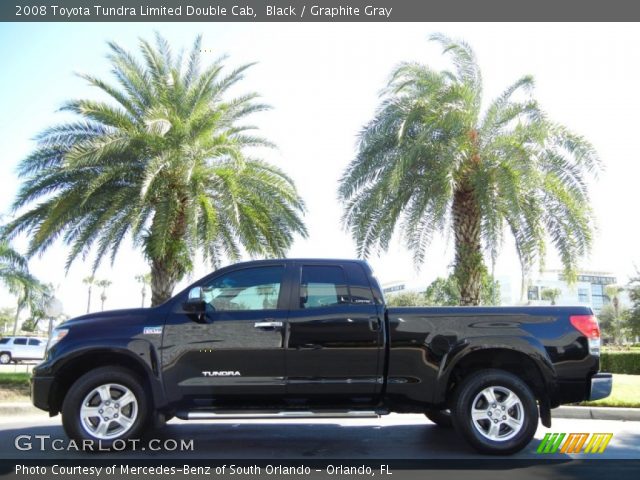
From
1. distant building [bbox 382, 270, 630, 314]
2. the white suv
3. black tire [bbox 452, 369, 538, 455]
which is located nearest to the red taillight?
black tire [bbox 452, 369, 538, 455]

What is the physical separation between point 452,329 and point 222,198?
9330 millimetres

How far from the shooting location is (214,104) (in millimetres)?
14984

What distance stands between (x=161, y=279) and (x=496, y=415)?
1029 centimetres

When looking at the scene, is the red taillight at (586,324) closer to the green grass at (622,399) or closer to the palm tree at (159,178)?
the green grass at (622,399)

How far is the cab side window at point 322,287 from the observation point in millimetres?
6211

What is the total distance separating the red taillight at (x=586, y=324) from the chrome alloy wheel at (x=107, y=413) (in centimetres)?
466

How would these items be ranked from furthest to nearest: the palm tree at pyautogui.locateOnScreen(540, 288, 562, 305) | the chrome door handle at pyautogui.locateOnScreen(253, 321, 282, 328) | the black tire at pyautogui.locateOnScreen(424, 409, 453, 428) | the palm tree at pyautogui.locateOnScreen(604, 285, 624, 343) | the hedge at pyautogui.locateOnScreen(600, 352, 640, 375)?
the palm tree at pyautogui.locateOnScreen(540, 288, 562, 305)
the palm tree at pyautogui.locateOnScreen(604, 285, 624, 343)
the hedge at pyautogui.locateOnScreen(600, 352, 640, 375)
the black tire at pyautogui.locateOnScreen(424, 409, 453, 428)
the chrome door handle at pyautogui.locateOnScreen(253, 321, 282, 328)

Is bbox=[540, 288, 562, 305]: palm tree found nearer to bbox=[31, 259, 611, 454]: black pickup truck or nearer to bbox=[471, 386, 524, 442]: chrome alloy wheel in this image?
bbox=[31, 259, 611, 454]: black pickup truck

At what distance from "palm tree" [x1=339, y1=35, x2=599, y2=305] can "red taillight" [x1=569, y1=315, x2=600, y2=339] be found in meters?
7.20

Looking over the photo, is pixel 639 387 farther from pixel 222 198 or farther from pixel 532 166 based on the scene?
pixel 222 198

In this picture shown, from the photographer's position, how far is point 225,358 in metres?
5.96

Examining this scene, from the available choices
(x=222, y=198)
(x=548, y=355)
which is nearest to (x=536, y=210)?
(x=222, y=198)

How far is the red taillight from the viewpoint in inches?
237

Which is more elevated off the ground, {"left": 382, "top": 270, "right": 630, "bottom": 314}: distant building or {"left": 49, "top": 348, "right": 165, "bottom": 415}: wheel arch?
{"left": 382, "top": 270, "right": 630, "bottom": 314}: distant building
